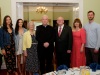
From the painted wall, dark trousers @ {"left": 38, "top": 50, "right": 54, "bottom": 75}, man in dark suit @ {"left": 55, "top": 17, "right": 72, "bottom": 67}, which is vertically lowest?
dark trousers @ {"left": 38, "top": 50, "right": 54, "bottom": 75}

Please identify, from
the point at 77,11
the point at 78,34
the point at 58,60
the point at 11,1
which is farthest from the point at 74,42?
the point at 11,1

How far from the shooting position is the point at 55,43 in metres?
4.24

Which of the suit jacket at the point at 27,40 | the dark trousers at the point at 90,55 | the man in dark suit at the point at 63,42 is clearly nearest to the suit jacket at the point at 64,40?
the man in dark suit at the point at 63,42

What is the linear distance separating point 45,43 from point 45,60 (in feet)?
1.40

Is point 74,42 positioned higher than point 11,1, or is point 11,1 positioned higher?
point 11,1

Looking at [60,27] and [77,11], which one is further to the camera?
[77,11]

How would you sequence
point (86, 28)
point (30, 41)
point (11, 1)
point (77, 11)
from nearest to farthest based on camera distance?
1. point (30, 41)
2. point (86, 28)
3. point (11, 1)
4. point (77, 11)

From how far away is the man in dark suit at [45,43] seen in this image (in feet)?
13.4

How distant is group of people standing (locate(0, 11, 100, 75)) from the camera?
4.07 metres

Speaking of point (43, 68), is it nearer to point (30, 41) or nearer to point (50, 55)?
point (50, 55)

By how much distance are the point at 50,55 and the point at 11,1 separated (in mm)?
2084

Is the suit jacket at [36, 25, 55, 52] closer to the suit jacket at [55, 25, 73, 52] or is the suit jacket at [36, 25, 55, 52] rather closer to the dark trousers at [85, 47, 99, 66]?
the suit jacket at [55, 25, 73, 52]

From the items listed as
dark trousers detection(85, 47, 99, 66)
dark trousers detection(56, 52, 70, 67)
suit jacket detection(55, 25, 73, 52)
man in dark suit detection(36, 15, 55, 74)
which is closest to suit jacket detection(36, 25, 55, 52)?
man in dark suit detection(36, 15, 55, 74)

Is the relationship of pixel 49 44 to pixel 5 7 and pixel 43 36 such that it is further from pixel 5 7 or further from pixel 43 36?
pixel 5 7
